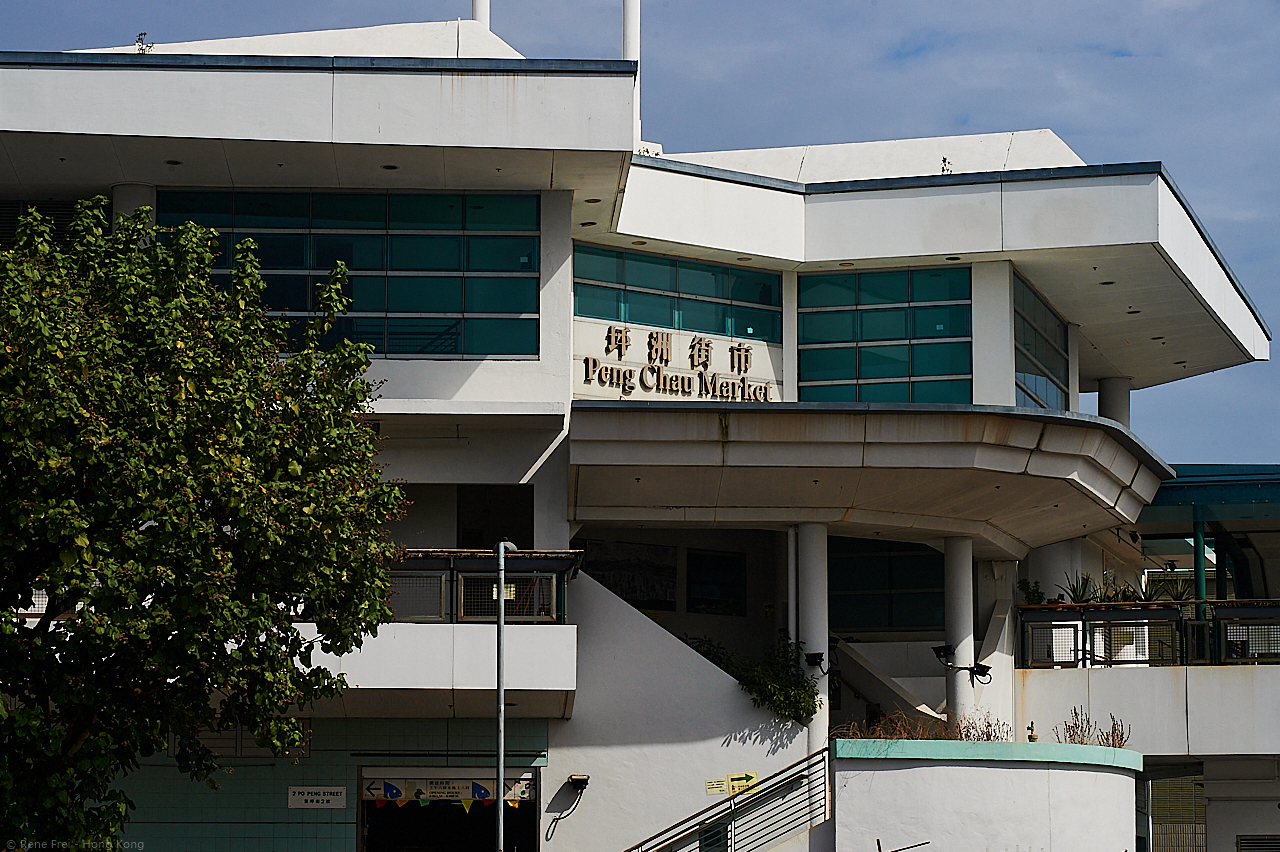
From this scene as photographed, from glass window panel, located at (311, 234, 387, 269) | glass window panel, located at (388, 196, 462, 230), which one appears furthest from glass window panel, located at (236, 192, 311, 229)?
glass window panel, located at (388, 196, 462, 230)

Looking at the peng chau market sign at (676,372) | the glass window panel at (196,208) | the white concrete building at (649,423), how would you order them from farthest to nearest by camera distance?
the peng chau market sign at (676,372) → the glass window panel at (196,208) → the white concrete building at (649,423)

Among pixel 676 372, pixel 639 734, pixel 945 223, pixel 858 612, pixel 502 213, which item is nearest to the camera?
pixel 502 213

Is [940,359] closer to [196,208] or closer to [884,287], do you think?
[884,287]

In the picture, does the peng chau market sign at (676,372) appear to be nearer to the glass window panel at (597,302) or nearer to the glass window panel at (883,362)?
the glass window panel at (597,302)

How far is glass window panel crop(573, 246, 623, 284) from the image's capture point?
32438mm

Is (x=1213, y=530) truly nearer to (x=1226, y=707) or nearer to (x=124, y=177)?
(x=1226, y=707)

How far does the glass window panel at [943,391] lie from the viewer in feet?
108

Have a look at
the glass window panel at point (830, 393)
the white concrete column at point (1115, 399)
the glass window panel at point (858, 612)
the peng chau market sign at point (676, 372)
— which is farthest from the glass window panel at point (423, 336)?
the white concrete column at point (1115, 399)

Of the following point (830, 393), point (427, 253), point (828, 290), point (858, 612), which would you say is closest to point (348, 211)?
point (427, 253)

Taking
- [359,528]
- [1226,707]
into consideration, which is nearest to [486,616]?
[359,528]

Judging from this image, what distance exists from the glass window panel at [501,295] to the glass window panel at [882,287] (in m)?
7.79

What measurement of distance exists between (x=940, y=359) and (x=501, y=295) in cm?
925

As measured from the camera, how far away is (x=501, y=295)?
29.0m

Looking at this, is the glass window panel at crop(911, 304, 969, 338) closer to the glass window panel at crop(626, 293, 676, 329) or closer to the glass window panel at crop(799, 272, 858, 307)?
the glass window panel at crop(799, 272, 858, 307)
